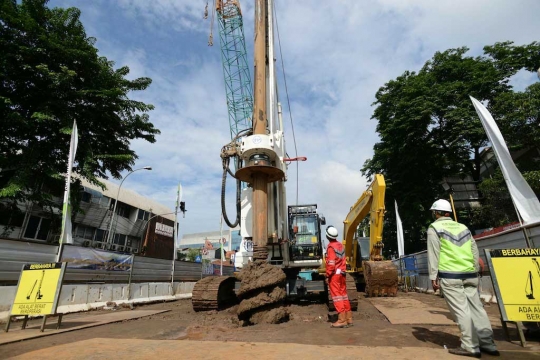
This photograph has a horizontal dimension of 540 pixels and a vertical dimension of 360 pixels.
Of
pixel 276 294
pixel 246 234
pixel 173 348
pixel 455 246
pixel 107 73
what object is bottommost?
pixel 173 348

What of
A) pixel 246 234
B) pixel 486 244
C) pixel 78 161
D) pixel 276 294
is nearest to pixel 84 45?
pixel 78 161

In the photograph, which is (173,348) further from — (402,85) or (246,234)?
(402,85)

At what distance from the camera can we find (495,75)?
789 inches

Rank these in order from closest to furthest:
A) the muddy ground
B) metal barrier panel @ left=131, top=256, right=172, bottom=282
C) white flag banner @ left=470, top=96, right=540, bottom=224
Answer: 1. the muddy ground
2. white flag banner @ left=470, top=96, right=540, bottom=224
3. metal barrier panel @ left=131, top=256, right=172, bottom=282

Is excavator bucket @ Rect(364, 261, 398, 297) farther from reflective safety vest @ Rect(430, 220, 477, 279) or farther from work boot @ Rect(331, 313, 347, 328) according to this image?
reflective safety vest @ Rect(430, 220, 477, 279)

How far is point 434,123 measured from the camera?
21172 mm

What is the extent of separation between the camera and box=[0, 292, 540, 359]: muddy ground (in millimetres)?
3750

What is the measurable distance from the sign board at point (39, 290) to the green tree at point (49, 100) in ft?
25.0

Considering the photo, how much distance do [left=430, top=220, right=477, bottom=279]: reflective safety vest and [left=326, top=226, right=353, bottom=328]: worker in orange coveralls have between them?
78.3 inches

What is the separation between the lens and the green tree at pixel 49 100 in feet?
39.5

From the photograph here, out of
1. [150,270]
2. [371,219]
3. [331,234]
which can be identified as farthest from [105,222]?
[331,234]

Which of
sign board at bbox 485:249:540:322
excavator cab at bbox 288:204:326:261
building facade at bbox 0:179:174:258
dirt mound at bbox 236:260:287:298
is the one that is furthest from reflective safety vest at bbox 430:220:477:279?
building facade at bbox 0:179:174:258

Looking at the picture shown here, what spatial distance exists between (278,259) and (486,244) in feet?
19.7

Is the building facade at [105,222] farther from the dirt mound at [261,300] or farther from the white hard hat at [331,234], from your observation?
the white hard hat at [331,234]
